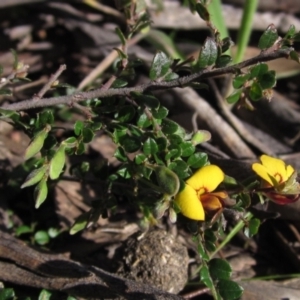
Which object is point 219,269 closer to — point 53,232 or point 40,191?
point 40,191

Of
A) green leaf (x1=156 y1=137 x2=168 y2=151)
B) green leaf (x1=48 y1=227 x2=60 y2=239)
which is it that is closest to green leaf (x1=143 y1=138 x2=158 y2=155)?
green leaf (x1=156 y1=137 x2=168 y2=151)

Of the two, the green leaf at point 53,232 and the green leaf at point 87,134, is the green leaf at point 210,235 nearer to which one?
the green leaf at point 87,134

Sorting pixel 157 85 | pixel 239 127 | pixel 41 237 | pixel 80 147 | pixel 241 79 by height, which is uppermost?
pixel 241 79

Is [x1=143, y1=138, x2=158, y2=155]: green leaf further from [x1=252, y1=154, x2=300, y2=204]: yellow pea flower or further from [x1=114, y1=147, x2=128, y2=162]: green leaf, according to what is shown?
[x1=252, y1=154, x2=300, y2=204]: yellow pea flower

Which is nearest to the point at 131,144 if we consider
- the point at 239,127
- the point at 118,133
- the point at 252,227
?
the point at 118,133

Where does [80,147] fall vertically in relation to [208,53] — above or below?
below

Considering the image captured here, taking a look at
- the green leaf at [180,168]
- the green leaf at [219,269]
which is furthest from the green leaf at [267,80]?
the green leaf at [219,269]
